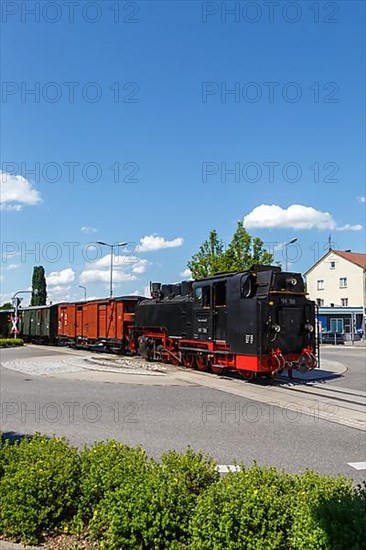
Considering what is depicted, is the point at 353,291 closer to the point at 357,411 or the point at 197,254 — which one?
the point at 197,254

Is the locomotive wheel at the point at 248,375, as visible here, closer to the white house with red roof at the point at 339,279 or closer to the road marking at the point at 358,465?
the road marking at the point at 358,465

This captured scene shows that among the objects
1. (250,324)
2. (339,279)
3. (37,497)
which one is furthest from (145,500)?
(339,279)

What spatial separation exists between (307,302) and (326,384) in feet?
9.10

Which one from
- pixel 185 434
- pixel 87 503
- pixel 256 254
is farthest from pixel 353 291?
pixel 87 503

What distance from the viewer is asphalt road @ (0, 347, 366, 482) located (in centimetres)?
784

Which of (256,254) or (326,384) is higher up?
(256,254)

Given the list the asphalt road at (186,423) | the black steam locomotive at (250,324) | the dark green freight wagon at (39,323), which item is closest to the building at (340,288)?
the dark green freight wagon at (39,323)

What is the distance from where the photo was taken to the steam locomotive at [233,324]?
50.4 ft

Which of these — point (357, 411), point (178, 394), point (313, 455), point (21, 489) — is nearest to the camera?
point (21, 489)

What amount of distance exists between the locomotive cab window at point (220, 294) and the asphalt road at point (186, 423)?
12.0 feet

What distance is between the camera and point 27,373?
61.0ft

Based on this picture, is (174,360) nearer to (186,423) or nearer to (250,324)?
(250,324)

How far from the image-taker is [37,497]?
429 cm

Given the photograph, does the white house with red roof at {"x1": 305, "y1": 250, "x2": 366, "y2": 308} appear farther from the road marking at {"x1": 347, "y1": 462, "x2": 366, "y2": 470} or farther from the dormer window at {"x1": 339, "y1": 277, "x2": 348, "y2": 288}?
the road marking at {"x1": 347, "y1": 462, "x2": 366, "y2": 470}
